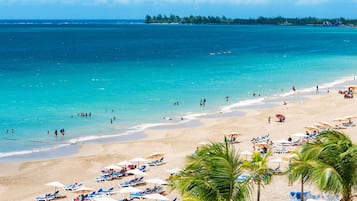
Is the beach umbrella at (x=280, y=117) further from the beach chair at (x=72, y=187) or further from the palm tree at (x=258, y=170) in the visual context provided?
the palm tree at (x=258, y=170)

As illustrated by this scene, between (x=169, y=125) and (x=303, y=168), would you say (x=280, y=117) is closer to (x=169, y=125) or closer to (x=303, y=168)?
(x=169, y=125)

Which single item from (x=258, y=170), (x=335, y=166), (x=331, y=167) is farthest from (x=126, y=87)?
(x=331, y=167)

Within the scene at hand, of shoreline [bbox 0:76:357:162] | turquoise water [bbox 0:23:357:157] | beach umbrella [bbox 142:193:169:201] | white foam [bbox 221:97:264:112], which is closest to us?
beach umbrella [bbox 142:193:169:201]

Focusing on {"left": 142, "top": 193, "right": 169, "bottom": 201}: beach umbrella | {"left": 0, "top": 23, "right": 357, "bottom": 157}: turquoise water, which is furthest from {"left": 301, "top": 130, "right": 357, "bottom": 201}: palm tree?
{"left": 0, "top": 23, "right": 357, "bottom": 157}: turquoise water

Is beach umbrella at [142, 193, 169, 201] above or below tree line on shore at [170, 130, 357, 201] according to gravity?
below

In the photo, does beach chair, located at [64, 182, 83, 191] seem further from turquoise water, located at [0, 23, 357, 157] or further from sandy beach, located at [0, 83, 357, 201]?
turquoise water, located at [0, 23, 357, 157]

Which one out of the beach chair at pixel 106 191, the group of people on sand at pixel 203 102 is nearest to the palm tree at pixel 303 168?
the beach chair at pixel 106 191

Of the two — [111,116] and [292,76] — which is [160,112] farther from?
[292,76]
